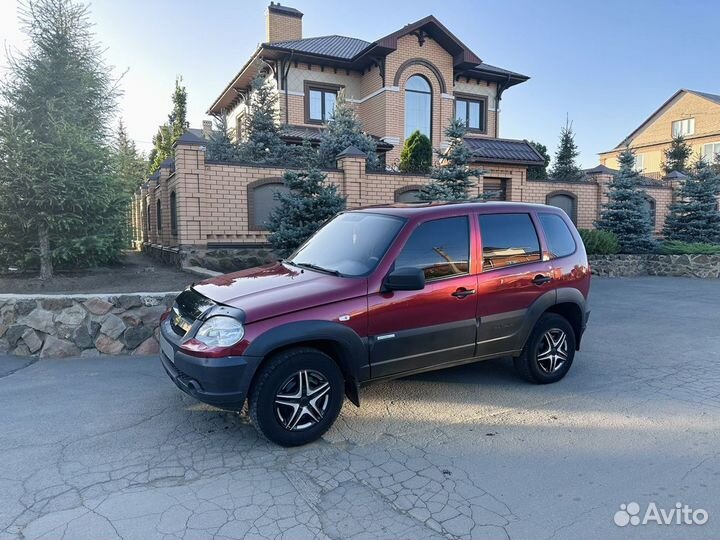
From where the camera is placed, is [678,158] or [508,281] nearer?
[508,281]

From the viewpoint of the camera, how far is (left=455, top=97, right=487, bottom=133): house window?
22672 millimetres

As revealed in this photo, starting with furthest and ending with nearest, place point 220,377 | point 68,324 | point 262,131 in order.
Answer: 1. point 262,131
2. point 68,324
3. point 220,377

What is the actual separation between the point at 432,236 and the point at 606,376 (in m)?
2.76

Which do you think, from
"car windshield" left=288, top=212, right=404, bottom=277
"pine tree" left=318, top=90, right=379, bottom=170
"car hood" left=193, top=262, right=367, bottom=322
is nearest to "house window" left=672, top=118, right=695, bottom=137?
"pine tree" left=318, top=90, right=379, bottom=170

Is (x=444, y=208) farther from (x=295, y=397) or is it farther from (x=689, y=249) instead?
(x=689, y=249)

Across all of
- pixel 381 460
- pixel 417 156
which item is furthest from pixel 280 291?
pixel 417 156

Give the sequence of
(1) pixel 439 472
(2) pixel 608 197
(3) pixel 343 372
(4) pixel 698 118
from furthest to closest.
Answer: (4) pixel 698 118 < (2) pixel 608 197 < (3) pixel 343 372 < (1) pixel 439 472

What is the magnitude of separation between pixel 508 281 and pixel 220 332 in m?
2.71

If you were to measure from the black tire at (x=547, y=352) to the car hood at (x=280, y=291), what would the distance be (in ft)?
6.94

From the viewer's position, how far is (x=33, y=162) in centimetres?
786

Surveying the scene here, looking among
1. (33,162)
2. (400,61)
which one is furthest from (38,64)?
(400,61)

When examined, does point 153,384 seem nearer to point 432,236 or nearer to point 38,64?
point 432,236

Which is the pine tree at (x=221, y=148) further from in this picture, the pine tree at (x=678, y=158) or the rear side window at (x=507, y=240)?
the pine tree at (x=678, y=158)

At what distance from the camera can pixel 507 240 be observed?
4930 millimetres
